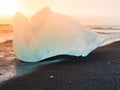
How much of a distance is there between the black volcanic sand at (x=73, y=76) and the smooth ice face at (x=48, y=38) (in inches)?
1.6

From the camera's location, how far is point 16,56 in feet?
4.93

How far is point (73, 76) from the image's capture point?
112 cm

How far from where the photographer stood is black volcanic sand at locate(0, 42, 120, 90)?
100 centimetres

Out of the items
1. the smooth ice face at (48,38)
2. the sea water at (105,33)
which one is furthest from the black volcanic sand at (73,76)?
the sea water at (105,33)

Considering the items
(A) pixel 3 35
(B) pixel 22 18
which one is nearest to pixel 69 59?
(B) pixel 22 18

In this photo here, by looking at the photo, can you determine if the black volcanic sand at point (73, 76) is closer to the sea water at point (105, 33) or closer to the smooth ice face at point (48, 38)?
the smooth ice face at point (48, 38)

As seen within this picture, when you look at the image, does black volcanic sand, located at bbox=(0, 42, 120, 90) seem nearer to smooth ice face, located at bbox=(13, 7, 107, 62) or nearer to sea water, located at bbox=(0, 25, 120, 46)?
smooth ice face, located at bbox=(13, 7, 107, 62)

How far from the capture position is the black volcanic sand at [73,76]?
100cm

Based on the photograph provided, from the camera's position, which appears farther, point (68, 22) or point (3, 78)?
point (68, 22)

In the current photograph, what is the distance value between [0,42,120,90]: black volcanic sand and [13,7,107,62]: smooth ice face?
0.13 feet

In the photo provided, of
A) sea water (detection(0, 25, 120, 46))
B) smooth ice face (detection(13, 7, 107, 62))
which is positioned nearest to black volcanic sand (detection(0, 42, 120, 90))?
smooth ice face (detection(13, 7, 107, 62))

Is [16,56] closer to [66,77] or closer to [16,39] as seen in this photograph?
[16,39]

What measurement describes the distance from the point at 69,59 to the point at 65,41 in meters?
0.08

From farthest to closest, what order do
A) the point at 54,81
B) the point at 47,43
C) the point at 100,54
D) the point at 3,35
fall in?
the point at 3,35, the point at 100,54, the point at 47,43, the point at 54,81
